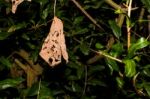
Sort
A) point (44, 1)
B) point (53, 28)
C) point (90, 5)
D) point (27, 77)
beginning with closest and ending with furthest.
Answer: point (53, 28) → point (44, 1) → point (90, 5) → point (27, 77)

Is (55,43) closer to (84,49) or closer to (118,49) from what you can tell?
(118,49)

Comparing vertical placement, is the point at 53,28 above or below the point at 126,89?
above

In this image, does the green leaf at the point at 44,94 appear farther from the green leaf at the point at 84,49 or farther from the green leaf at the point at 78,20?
the green leaf at the point at 78,20

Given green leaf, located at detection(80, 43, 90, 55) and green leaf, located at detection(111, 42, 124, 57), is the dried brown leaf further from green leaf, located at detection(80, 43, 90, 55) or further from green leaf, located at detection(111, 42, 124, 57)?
green leaf, located at detection(80, 43, 90, 55)

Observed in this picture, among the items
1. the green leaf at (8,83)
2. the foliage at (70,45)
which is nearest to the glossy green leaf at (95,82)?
the foliage at (70,45)

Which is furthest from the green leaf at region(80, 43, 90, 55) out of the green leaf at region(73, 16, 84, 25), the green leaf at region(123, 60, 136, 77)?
the green leaf at region(123, 60, 136, 77)

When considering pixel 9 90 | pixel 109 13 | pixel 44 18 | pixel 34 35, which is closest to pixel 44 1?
pixel 44 18

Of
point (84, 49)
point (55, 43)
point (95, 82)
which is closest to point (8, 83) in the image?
point (84, 49)

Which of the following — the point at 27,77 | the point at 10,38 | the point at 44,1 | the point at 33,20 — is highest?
the point at 44,1

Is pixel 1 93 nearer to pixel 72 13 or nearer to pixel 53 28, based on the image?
pixel 72 13

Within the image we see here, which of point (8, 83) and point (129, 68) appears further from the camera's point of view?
point (8, 83)

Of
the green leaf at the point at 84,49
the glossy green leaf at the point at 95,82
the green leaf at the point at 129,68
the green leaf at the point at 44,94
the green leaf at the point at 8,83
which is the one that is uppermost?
the green leaf at the point at 129,68
